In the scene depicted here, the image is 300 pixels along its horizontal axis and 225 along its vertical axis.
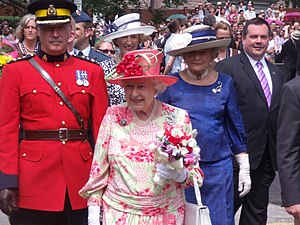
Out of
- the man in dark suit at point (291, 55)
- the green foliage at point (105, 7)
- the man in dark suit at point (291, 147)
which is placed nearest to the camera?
the man in dark suit at point (291, 147)

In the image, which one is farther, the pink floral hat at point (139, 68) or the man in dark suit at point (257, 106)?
the man in dark suit at point (257, 106)

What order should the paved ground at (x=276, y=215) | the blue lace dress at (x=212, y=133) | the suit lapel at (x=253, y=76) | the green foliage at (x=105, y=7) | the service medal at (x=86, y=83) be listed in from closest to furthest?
the service medal at (x=86, y=83) < the blue lace dress at (x=212, y=133) < the suit lapel at (x=253, y=76) < the paved ground at (x=276, y=215) < the green foliage at (x=105, y=7)

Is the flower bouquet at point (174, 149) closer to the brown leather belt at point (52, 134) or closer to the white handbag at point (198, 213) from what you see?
the white handbag at point (198, 213)

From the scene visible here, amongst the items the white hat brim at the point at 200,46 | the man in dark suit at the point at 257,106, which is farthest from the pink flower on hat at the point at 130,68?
the man in dark suit at the point at 257,106

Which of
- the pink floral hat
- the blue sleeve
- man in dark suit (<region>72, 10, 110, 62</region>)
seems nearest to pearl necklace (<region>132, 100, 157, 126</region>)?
the pink floral hat

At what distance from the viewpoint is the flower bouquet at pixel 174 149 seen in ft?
12.7

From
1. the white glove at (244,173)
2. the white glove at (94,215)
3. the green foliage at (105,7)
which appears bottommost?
the green foliage at (105,7)

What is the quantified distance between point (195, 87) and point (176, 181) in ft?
4.71

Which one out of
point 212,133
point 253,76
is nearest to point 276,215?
point 253,76

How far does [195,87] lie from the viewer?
536 centimetres

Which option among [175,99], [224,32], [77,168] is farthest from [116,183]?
[224,32]

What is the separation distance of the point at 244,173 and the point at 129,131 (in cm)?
163

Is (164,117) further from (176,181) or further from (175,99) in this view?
(175,99)

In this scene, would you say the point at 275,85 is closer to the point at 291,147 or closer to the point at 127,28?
the point at 127,28
